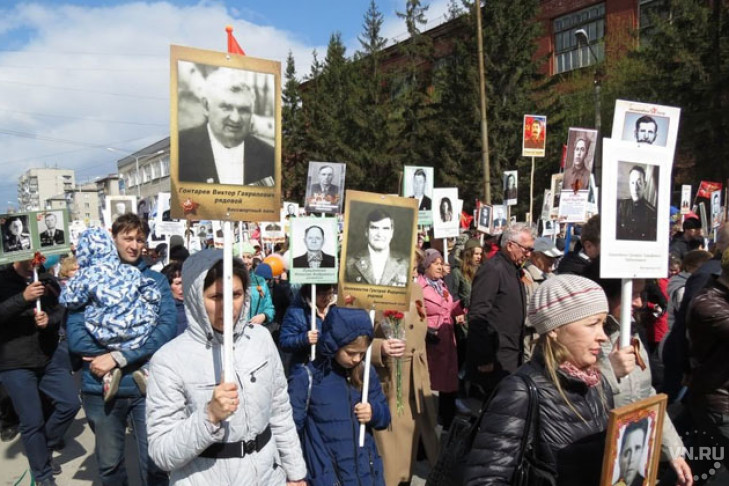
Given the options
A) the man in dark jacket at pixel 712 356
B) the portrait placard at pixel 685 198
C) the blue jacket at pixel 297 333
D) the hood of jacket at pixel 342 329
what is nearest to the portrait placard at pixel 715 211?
the portrait placard at pixel 685 198

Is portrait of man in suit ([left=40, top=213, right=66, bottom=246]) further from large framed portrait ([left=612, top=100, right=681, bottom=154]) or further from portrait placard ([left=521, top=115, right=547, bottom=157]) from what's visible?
portrait placard ([left=521, top=115, right=547, bottom=157])

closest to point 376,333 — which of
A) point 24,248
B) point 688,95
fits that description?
point 24,248

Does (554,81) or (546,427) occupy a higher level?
(554,81)

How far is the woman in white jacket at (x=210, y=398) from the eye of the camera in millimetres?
2291

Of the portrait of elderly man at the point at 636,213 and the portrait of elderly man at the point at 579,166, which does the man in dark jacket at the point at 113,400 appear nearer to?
the portrait of elderly man at the point at 636,213

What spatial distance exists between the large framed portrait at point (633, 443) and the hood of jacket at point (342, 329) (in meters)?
1.71

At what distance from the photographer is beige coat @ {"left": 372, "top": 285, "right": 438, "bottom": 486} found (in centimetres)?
435

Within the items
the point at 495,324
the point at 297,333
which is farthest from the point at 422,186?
the point at 297,333

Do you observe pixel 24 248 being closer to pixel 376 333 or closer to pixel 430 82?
pixel 376 333

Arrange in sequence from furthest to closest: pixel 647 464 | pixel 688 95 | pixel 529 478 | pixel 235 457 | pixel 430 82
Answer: pixel 430 82
pixel 688 95
pixel 235 457
pixel 647 464
pixel 529 478

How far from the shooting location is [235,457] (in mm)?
2457

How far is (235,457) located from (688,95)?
2266 centimetres

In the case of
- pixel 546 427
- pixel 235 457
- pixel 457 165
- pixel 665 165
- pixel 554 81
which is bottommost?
pixel 235 457

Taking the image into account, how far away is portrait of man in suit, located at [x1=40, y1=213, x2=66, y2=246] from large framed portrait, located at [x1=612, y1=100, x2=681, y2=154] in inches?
174
